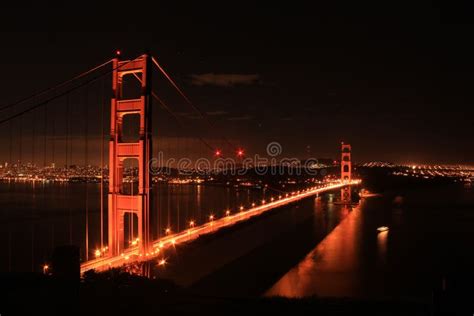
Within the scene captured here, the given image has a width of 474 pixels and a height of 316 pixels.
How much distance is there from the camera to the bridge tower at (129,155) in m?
11.0

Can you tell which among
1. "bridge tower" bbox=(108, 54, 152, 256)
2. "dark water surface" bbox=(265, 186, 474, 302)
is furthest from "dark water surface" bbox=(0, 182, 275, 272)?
"dark water surface" bbox=(265, 186, 474, 302)

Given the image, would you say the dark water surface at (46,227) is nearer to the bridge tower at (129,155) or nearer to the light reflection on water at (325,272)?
the bridge tower at (129,155)

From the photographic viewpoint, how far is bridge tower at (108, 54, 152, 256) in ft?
36.0

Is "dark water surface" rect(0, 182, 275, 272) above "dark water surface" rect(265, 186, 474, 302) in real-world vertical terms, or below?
above

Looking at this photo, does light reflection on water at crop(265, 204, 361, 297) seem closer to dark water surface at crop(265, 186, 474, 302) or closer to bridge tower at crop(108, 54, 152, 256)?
dark water surface at crop(265, 186, 474, 302)

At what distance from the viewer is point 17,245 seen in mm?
22422

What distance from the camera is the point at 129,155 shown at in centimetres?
1132

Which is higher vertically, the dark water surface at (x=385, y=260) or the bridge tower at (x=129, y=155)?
the bridge tower at (x=129, y=155)

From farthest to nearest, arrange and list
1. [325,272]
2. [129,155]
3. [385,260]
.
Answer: [385,260] → [325,272] → [129,155]

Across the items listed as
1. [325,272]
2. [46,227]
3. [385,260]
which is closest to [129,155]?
[325,272]

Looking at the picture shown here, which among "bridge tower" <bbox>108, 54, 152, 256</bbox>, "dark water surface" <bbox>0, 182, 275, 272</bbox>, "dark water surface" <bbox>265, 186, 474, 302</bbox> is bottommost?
"dark water surface" <bbox>265, 186, 474, 302</bbox>

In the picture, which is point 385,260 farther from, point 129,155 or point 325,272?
point 129,155

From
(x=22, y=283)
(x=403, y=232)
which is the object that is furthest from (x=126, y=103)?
(x=403, y=232)

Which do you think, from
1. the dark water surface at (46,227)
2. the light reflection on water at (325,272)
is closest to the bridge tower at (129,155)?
the dark water surface at (46,227)
